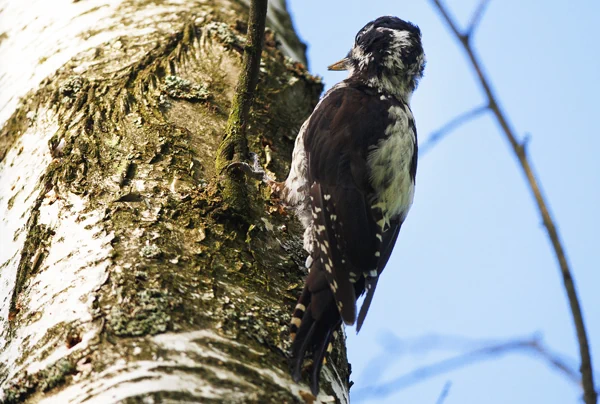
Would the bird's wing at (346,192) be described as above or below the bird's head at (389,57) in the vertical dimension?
below

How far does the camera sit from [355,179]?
123 inches

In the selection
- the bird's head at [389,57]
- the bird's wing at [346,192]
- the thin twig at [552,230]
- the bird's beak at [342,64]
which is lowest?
the thin twig at [552,230]

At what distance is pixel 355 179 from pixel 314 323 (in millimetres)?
939

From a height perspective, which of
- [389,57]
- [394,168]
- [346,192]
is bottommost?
[346,192]

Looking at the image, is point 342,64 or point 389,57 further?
point 342,64

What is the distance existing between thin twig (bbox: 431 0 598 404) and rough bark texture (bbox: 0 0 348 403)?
0.95 metres

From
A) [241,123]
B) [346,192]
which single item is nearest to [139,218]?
[241,123]

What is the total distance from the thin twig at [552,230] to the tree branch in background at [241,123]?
1210mm

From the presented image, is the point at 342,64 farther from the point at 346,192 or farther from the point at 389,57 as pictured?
the point at 346,192

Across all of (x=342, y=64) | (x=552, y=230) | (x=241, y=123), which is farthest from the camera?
(x=342, y=64)

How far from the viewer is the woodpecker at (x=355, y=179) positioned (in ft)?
8.34

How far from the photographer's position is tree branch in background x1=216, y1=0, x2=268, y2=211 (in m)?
2.55

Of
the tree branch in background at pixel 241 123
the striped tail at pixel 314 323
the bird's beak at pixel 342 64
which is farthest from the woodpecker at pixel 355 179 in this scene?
the tree branch in background at pixel 241 123

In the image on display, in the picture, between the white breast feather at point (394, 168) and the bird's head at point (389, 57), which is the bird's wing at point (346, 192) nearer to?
the white breast feather at point (394, 168)
